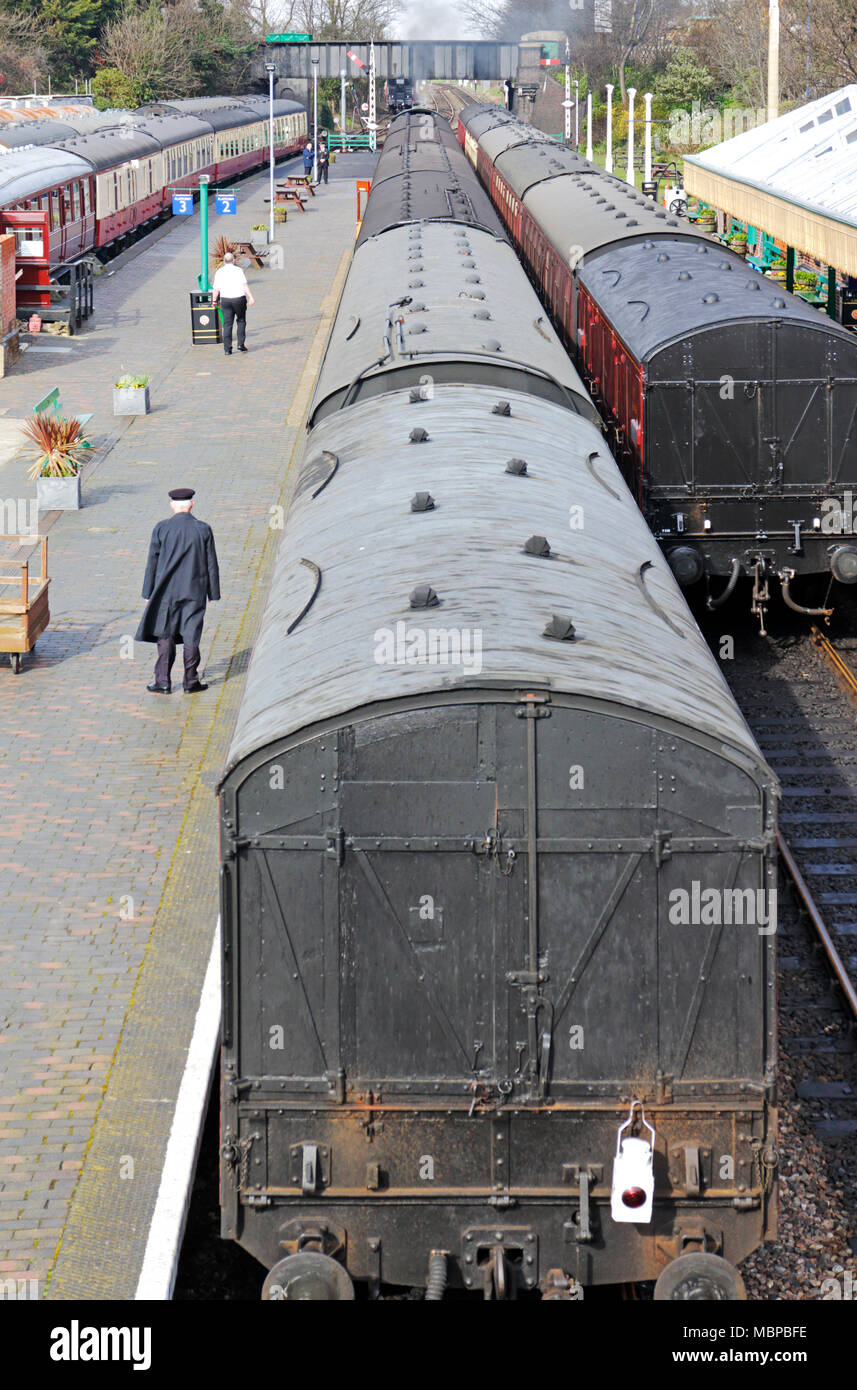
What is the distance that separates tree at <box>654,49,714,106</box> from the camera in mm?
71688

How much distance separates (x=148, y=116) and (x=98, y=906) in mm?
44786

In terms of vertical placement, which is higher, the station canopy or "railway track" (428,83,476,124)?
"railway track" (428,83,476,124)

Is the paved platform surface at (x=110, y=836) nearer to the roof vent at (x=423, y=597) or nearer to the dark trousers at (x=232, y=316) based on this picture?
the roof vent at (x=423, y=597)

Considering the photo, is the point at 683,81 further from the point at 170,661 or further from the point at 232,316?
the point at 170,661

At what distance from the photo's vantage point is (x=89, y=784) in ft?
36.2

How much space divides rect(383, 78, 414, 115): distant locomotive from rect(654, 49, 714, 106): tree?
21.6 meters

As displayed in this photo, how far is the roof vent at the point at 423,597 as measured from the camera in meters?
6.16

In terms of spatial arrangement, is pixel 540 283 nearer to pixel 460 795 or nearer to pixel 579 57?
pixel 460 795

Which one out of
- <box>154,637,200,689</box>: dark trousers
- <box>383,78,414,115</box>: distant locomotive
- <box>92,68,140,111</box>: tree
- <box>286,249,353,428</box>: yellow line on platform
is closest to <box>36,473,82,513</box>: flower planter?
<box>286,249,353,428</box>: yellow line on platform

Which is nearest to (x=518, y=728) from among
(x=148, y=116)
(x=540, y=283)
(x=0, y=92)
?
Result: (x=540, y=283)

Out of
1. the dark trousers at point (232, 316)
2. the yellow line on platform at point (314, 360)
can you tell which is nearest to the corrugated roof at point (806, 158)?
the yellow line on platform at point (314, 360)

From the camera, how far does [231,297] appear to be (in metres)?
26.6

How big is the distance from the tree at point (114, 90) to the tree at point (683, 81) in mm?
24375

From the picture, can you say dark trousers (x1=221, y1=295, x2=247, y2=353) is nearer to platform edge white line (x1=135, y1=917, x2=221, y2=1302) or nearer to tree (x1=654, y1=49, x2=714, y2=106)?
platform edge white line (x1=135, y1=917, x2=221, y2=1302)
